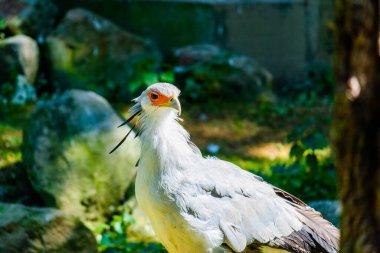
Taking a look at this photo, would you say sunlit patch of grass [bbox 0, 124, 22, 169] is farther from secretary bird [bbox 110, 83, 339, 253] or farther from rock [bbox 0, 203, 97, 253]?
secretary bird [bbox 110, 83, 339, 253]

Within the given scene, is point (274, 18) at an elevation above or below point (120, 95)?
above

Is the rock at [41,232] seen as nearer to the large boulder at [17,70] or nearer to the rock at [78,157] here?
the rock at [78,157]

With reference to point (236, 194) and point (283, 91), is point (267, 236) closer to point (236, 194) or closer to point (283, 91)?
point (236, 194)

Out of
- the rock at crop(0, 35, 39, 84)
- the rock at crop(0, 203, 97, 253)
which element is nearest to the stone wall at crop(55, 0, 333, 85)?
the rock at crop(0, 35, 39, 84)

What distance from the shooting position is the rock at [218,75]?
8336 mm

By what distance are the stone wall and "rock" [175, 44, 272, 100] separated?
48 centimetres

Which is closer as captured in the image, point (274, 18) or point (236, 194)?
point (236, 194)

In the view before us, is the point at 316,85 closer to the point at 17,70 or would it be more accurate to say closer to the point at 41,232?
the point at 17,70

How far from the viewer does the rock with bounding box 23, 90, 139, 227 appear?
5781mm

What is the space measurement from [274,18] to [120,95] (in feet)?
7.83

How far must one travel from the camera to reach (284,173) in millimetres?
6051

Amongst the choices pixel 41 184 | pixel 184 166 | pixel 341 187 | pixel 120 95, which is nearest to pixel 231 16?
pixel 120 95

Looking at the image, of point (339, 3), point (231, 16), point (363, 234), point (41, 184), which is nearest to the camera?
point (339, 3)

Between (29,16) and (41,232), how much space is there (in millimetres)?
4559
